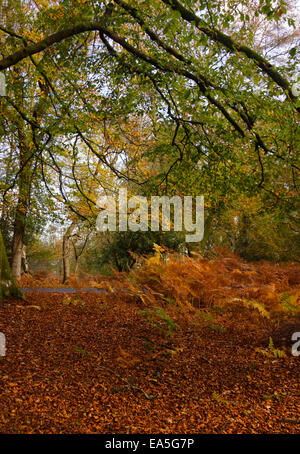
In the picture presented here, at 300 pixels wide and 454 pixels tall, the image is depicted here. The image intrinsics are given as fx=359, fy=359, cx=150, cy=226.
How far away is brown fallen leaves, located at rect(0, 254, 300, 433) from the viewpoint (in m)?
2.92

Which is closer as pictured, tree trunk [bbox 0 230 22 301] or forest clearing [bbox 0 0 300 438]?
forest clearing [bbox 0 0 300 438]

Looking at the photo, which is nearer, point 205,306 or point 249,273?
point 205,306

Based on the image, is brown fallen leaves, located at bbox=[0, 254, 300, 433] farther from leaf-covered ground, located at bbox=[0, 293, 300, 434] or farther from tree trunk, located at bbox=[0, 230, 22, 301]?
tree trunk, located at bbox=[0, 230, 22, 301]

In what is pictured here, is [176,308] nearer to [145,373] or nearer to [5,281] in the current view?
[145,373]

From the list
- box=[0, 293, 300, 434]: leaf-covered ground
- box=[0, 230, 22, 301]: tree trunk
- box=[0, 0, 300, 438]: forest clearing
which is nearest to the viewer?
box=[0, 293, 300, 434]: leaf-covered ground

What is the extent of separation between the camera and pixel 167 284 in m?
6.34

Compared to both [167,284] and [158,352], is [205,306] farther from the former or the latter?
[158,352]

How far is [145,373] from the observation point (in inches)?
150

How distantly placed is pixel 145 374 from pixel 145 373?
0.08 ft

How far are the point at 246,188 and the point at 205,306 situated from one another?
7.06 feet

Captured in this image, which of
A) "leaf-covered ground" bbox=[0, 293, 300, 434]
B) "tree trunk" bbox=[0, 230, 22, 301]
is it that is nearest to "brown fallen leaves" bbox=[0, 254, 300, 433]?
"leaf-covered ground" bbox=[0, 293, 300, 434]

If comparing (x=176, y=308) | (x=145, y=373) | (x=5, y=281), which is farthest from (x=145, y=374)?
(x=5, y=281)

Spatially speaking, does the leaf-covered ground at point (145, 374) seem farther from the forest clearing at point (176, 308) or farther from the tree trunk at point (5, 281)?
the tree trunk at point (5, 281)

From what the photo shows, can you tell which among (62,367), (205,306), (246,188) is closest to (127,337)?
(62,367)
